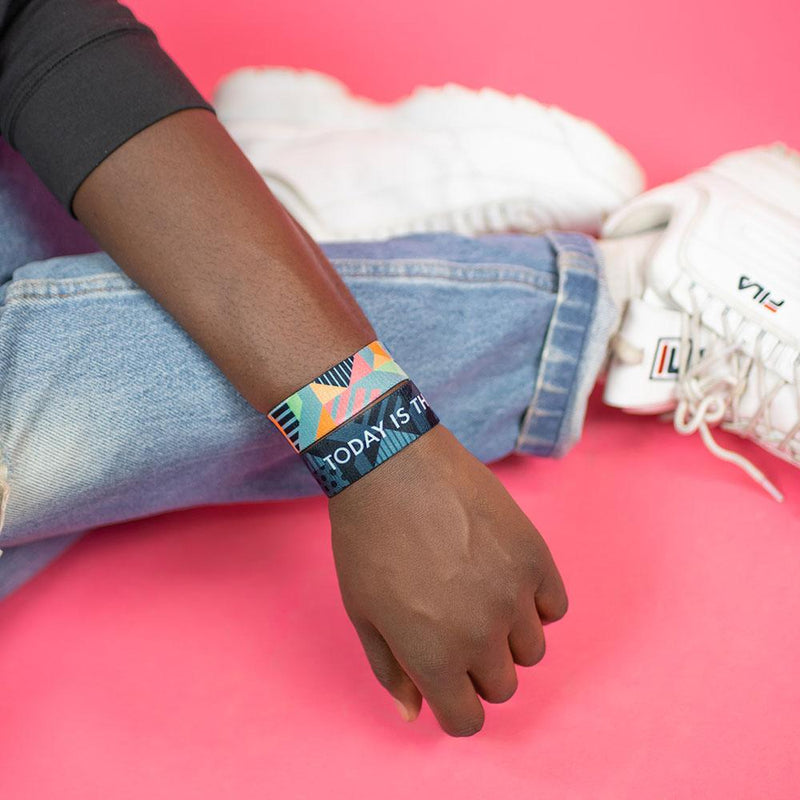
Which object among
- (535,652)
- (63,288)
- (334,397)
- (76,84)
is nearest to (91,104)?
(76,84)

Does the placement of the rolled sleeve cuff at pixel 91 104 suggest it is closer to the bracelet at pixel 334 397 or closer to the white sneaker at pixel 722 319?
the bracelet at pixel 334 397

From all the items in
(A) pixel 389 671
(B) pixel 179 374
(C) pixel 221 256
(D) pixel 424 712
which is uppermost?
(C) pixel 221 256

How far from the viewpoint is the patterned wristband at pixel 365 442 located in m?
0.66

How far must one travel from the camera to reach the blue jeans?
0.76 metres

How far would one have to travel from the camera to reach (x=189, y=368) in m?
0.78

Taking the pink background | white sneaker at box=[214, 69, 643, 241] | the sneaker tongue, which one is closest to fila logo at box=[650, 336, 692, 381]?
the sneaker tongue

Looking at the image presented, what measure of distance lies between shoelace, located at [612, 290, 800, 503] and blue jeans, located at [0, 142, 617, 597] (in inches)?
4.1

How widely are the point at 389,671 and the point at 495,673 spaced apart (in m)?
0.08

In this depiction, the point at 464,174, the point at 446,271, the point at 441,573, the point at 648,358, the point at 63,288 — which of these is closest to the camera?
the point at 441,573

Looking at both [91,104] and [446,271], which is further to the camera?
[446,271]

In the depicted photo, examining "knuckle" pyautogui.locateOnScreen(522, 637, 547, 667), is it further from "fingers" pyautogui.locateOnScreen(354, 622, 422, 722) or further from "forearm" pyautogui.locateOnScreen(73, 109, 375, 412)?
"forearm" pyautogui.locateOnScreen(73, 109, 375, 412)

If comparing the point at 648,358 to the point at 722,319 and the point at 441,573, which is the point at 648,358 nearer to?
the point at 722,319

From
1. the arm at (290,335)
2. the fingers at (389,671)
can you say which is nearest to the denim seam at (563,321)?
the arm at (290,335)

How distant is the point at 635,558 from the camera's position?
919 mm
